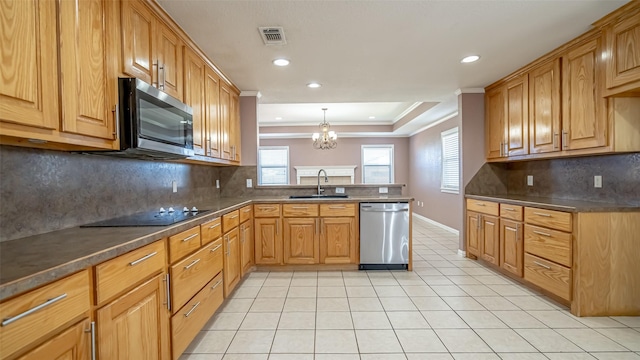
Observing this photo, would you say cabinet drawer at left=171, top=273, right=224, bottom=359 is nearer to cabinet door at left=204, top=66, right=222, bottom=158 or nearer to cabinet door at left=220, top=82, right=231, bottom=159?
cabinet door at left=204, top=66, right=222, bottom=158

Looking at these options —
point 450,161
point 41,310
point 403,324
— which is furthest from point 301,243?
point 450,161

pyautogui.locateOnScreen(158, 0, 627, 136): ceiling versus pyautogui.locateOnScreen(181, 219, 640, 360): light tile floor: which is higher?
pyautogui.locateOnScreen(158, 0, 627, 136): ceiling

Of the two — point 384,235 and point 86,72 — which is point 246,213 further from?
point 86,72

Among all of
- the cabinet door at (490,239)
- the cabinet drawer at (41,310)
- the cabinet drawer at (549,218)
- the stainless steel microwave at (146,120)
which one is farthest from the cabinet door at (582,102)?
the cabinet drawer at (41,310)

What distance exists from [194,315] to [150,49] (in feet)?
5.92

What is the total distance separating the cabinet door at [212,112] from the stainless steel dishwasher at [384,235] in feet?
5.97

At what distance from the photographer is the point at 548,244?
102 inches

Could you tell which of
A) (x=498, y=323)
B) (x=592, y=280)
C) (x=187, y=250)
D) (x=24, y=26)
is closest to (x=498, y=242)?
(x=592, y=280)

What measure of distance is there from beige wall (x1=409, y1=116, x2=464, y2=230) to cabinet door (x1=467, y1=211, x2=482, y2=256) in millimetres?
1417

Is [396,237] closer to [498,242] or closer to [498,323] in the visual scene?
[498,242]

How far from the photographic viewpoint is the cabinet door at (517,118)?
10.7 feet

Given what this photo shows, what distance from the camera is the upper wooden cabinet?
1.67m

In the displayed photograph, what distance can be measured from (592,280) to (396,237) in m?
1.75

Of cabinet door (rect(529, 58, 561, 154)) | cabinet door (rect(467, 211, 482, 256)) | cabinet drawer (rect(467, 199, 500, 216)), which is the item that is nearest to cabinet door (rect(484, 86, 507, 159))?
cabinet door (rect(529, 58, 561, 154))
